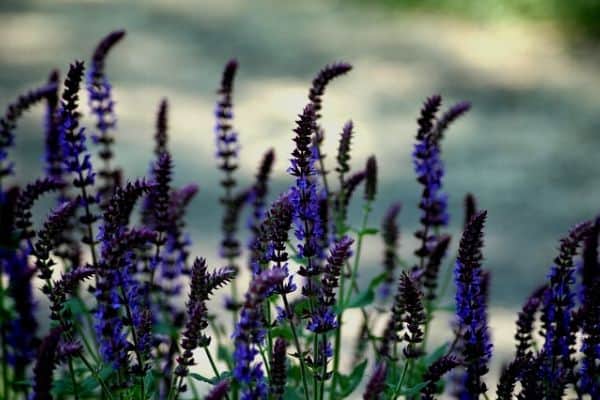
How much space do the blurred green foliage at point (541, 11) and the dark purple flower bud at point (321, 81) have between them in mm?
8602

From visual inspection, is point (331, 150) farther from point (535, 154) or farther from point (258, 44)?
point (258, 44)

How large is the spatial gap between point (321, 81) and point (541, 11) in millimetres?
8917

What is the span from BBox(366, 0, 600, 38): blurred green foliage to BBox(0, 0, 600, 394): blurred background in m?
0.02

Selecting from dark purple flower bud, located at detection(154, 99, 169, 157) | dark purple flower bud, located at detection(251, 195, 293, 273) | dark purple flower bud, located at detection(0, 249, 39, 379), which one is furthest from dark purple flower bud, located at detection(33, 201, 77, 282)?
dark purple flower bud, located at detection(154, 99, 169, 157)

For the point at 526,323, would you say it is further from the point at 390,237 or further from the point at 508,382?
the point at 390,237

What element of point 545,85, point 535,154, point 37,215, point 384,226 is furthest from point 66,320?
point 545,85

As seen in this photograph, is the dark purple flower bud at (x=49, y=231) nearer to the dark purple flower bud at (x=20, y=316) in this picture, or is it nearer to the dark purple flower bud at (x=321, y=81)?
the dark purple flower bud at (x=20, y=316)

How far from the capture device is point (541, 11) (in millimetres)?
11172

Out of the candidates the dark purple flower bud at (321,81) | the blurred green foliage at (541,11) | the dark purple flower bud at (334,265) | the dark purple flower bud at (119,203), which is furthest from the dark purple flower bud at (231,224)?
the blurred green foliage at (541,11)

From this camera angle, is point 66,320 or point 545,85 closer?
point 66,320

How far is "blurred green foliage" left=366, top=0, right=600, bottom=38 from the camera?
431 inches

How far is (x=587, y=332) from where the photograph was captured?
2.32 metres

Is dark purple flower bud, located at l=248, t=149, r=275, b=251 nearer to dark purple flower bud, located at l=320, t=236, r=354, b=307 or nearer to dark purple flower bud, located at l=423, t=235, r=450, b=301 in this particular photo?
dark purple flower bud, located at l=423, t=235, r=450, b=301

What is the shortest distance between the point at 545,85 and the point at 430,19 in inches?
82.3
